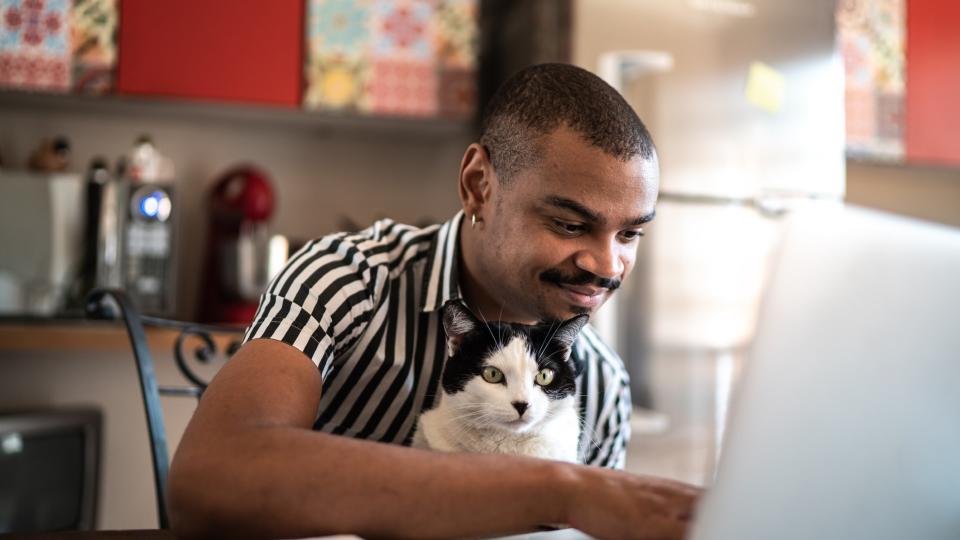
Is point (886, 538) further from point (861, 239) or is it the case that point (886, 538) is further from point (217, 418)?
point (217, 418)

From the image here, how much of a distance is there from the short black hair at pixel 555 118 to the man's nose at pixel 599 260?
0.30ft

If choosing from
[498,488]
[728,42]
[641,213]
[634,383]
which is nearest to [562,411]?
[641,213]

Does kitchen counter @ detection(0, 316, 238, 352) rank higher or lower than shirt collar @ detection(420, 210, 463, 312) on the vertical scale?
lower

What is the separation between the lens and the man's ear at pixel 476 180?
99cm

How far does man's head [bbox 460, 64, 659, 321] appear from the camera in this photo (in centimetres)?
85

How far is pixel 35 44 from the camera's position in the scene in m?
2.28

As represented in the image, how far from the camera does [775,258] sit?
0.45 metres

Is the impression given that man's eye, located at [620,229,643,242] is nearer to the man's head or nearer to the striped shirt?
the man's head

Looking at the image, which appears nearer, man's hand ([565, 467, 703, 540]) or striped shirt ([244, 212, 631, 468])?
man's hand ([565, 467, 703, 540])

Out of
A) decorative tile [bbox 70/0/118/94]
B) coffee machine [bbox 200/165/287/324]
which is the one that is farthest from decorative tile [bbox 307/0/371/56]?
decorative tile [bbox 70/0/118/94]

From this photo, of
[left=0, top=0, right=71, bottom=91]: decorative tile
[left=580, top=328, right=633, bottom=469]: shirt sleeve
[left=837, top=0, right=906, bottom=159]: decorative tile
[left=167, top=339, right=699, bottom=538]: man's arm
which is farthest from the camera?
[left=837, top=0, right=906, bottom=159]: decorative tile

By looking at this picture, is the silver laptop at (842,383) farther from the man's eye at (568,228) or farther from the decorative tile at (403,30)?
the decorative tile at (403,30)

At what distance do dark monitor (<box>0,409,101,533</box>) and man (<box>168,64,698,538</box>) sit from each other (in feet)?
4.74

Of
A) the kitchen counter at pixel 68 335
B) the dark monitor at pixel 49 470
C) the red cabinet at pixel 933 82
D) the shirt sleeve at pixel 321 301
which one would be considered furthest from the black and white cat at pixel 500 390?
the red cabinet at pixel 933 82
